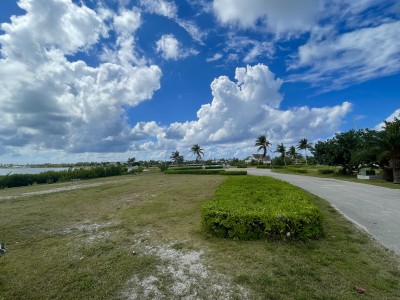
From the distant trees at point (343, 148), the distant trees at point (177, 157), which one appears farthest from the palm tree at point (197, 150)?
the distant trees at point (343, 148)

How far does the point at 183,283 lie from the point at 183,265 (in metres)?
0.63

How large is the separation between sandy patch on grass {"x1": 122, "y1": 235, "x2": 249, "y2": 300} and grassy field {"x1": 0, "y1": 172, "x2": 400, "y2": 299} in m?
0.01

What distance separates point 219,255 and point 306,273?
5.24 feet

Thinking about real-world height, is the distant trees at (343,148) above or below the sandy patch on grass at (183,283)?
above

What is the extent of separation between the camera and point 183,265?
15.2 feet

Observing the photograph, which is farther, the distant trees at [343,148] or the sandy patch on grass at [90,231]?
the distant trees at [343,148]

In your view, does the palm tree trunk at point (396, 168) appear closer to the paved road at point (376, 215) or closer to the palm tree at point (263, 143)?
the paved road at point (376, 215)

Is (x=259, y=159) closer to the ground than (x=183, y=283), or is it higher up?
higher up

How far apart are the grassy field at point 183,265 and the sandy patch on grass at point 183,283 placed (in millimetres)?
15

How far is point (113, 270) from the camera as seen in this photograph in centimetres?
444

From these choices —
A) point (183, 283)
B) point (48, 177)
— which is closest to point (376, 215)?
point (183, 283)

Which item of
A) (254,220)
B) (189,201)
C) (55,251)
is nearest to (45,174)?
(189,201)

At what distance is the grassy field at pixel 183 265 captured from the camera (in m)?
3.75

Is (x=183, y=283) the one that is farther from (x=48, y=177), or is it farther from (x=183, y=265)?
(x=48, y=177)
